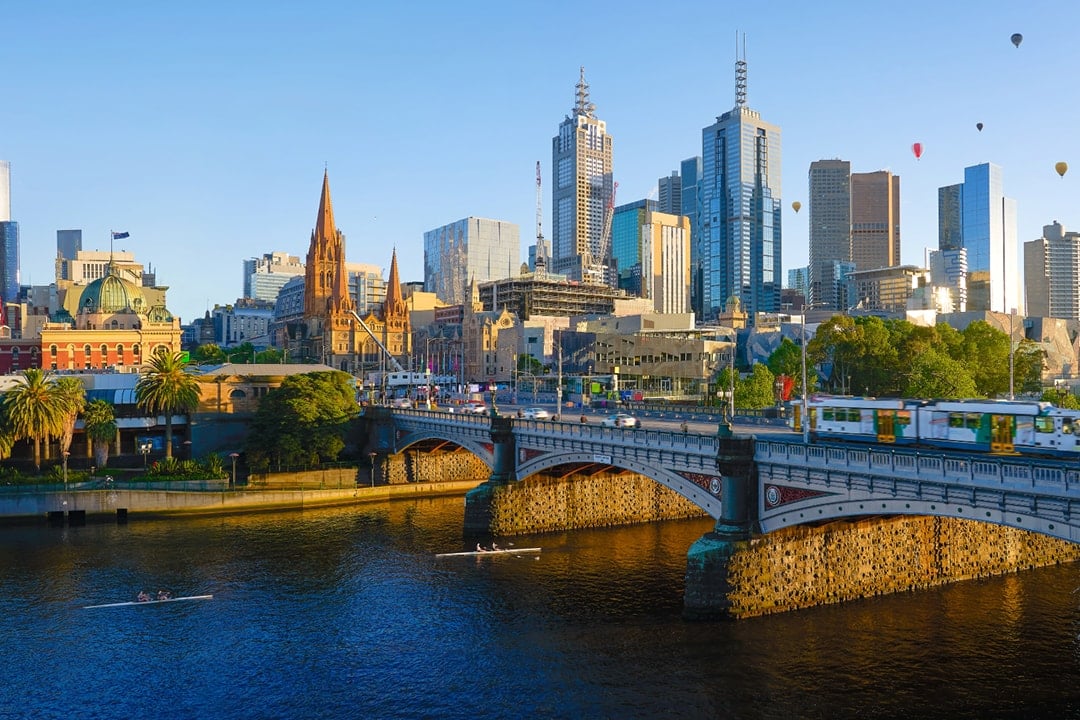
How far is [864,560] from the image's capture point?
5453 centimetres

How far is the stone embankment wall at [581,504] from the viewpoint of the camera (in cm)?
7662

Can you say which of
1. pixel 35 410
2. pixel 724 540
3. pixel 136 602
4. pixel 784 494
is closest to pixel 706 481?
pixel 724 540

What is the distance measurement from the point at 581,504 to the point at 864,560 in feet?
99.0

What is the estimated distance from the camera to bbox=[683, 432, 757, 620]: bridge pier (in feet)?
165

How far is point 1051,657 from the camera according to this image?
1786 inches

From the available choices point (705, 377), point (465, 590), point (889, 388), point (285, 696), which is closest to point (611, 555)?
point (465, 590)

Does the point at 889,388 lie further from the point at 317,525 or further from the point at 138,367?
the point at 138,367

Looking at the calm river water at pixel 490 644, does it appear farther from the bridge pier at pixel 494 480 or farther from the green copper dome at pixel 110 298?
the green copper dome at pixel 110 298

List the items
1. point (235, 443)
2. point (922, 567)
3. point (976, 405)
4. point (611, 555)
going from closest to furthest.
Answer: point (976, 405), point (922, 567), point (611, 555), point (235, 443)

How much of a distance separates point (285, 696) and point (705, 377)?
424 ft

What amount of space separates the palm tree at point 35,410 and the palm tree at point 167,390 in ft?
30.8

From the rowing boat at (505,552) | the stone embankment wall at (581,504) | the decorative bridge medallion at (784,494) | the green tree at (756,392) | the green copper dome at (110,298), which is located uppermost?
the green copper dome at (110,298)

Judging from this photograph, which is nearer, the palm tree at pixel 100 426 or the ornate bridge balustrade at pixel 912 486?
the ornate bridge balustrade at pixel 912 486

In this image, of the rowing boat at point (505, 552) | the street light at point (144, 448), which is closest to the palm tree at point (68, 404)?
the street light at point (144, 448)
